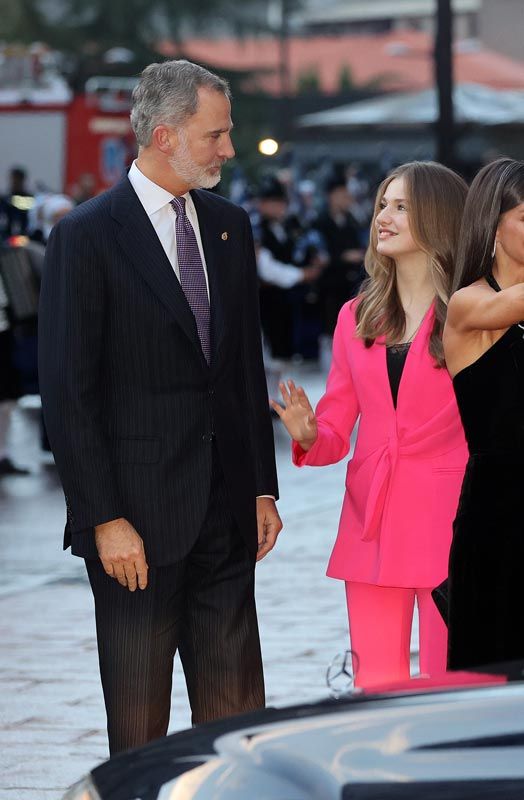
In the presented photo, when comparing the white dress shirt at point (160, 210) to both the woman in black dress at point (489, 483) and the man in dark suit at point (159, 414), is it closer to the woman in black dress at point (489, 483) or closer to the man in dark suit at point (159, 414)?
the man in dark suit at point (159, 414)

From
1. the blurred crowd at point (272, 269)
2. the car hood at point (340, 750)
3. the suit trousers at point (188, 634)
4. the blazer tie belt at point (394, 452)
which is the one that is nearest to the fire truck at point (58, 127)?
the blurred crowd at point (272, 269)

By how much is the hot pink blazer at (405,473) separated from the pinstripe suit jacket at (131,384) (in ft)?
1.74

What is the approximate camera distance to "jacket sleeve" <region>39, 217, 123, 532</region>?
4.29 meters

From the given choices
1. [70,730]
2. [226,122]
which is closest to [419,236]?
[226,122]

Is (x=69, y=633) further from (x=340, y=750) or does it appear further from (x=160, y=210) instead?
(x=340, y=750)

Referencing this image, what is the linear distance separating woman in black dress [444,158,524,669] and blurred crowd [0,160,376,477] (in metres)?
7.66

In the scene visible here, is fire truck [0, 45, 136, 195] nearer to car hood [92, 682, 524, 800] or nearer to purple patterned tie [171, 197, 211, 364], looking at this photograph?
purple patterned tie [171, 197, 211, 364]

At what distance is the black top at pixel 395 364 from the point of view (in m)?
4.94

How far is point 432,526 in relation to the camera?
495 centimetres

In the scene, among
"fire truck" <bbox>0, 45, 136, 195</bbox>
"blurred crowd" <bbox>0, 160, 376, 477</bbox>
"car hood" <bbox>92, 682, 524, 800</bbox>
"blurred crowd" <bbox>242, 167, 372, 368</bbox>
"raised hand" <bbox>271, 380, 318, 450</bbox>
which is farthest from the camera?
"fire truck" <bbox>0, 45, 136, 195</bbox>

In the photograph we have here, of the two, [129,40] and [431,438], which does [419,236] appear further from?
[129,40]

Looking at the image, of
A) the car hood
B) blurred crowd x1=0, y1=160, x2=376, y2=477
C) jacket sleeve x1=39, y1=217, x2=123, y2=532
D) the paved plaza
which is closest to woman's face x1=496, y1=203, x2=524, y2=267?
jacket sleeve x1=39, y1=217, x2=123, y2=532

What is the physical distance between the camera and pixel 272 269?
1881 centimetres

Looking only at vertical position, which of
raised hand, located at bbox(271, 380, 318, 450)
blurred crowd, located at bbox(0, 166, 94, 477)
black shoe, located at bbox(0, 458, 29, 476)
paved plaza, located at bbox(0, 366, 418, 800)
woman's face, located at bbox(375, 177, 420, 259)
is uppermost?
woman's face, located at bbox(375, 177, 420, 259)
